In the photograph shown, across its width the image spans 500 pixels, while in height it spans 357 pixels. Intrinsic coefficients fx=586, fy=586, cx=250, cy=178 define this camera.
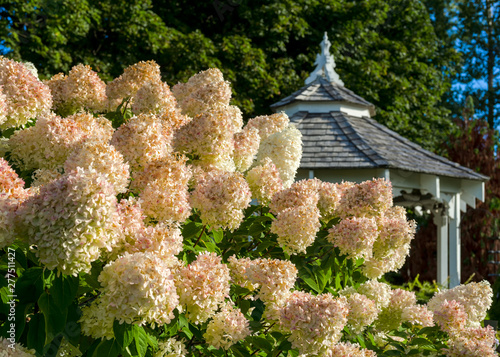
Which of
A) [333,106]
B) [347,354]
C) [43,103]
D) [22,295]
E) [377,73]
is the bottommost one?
[347,354]

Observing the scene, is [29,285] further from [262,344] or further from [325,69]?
[325,69]

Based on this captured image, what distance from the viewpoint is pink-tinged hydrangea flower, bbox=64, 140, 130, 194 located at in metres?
2.01

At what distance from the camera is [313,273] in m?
2.85

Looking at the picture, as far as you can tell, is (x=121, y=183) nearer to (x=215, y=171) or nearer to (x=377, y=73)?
(x=215, y=171)

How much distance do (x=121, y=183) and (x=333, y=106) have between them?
8.66 metres

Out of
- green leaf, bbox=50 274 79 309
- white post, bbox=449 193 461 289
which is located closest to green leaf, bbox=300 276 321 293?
green leaf, bbox=50 274 79 309

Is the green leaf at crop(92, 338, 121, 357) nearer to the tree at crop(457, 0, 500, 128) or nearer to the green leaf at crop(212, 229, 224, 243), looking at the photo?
the green leaf at crop(212, 229, 224, 243)

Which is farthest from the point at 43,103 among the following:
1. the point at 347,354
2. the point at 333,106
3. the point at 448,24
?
the point at 448,24

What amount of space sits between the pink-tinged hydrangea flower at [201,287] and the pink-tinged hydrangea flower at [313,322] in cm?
26

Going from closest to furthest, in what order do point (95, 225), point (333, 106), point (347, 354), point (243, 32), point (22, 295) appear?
point (95, 225)
point (22, 295)
point (347, 354)
point (333, 106)
point (243, 32)

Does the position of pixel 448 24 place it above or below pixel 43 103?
above

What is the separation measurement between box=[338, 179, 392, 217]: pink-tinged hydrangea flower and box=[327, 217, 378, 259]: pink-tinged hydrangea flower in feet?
0.38

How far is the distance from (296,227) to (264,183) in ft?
1.36

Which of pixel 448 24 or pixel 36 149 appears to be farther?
pixel 448 24
